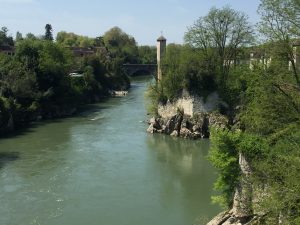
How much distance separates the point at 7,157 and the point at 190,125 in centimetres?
1196

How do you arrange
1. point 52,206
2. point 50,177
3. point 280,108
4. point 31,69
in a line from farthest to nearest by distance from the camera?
point 31,69 → point 50,177 → point 52,206 → point 280,108

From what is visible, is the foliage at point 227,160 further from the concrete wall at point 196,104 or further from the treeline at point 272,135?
the concrete wall at point 196,104

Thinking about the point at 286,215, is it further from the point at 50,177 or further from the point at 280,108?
the point at 50,177

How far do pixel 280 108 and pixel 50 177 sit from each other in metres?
12.5

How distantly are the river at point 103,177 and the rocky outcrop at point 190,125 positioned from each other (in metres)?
0.89

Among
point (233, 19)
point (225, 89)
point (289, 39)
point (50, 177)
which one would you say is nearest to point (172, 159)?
point (50, 177)

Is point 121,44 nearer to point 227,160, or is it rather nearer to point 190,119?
point 190,119

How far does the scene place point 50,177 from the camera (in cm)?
2066

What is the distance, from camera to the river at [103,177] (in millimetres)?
16281

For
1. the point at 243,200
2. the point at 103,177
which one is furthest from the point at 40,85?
the point at 243,200

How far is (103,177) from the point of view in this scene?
2075cm

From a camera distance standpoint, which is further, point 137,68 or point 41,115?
point 137,68

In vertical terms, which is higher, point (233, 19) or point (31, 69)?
point (233, 19)

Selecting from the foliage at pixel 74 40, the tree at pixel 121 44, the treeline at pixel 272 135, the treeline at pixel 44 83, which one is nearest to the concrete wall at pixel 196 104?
the treeline at pixel 44 83
